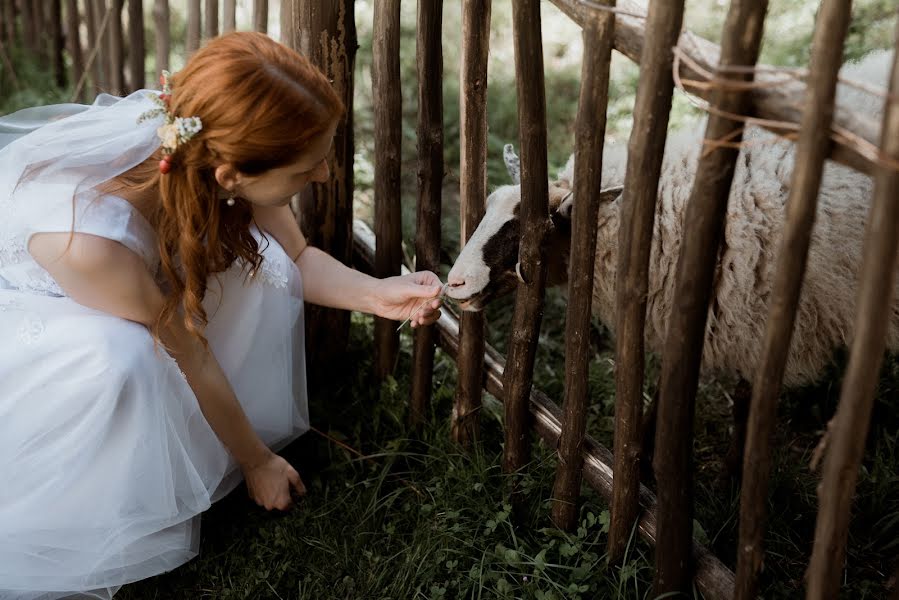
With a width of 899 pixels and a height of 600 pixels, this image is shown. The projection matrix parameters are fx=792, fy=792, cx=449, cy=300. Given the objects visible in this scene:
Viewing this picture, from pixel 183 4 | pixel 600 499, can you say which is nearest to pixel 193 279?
pixel 600 499

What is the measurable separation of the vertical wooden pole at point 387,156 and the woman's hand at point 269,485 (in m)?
0.55

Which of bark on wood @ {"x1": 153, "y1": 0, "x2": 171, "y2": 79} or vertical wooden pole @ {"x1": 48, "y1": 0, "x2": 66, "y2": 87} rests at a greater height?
bark on wood @ {"x1": 153, "y1": 0, "x2": 171, "y2": 79}

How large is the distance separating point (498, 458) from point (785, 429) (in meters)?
1.00

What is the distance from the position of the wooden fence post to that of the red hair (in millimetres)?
2182

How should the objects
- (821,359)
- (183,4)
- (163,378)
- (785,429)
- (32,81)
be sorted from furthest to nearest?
(183,4) → (32,81) → (785,429) → (821,359) → (163,378)

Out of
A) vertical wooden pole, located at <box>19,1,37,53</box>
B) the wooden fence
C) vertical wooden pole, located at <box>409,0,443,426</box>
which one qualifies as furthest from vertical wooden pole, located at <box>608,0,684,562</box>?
vertical wooden pole, located at <box>19,1,37,53</box>

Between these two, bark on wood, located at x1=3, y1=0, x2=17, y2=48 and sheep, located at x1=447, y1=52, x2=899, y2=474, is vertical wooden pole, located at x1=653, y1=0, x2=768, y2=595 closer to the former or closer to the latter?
sheep, located at x1=447, y1=52, x2=899, y2=474

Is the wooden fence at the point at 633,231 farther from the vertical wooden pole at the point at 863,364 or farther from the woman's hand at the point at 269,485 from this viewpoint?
the woman's hand at the point at 269,485

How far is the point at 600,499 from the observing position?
216 centimetres

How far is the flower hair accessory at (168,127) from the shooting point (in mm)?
1718

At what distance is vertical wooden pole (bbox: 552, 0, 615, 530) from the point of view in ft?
5.07

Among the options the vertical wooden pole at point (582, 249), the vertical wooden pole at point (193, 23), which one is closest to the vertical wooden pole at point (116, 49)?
the vertical wooden pole at point (193, 23)

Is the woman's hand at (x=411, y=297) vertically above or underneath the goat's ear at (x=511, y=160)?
underneath

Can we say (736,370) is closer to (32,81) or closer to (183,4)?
(32,81)
